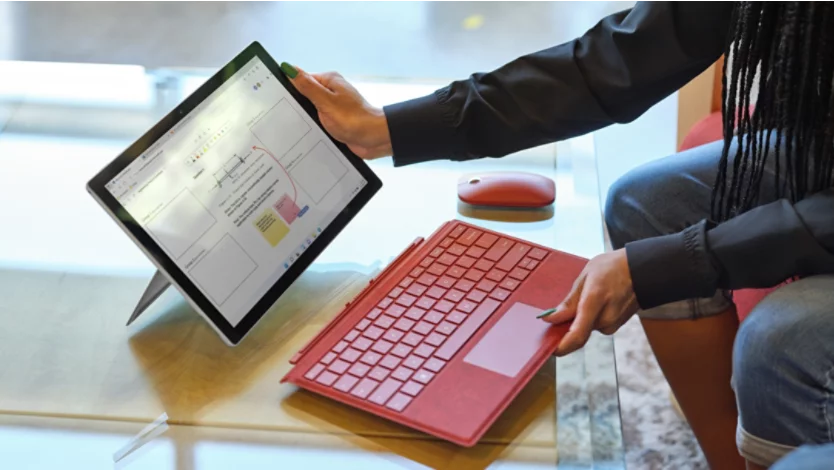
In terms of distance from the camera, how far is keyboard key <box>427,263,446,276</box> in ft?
3.28

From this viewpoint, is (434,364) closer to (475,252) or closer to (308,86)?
(475,252)

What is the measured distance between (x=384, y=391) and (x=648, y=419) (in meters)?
0.74

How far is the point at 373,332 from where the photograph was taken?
2.99 ft

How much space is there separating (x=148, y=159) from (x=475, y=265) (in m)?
0.34

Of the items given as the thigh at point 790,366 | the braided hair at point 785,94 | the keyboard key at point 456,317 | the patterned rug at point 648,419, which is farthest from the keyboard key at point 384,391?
the patterned rug at point 648,419

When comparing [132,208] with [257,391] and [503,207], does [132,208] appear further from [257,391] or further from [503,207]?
[503,207]

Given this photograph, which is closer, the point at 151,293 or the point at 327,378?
the point at 327,378

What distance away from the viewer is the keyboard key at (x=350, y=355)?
0.88 metres

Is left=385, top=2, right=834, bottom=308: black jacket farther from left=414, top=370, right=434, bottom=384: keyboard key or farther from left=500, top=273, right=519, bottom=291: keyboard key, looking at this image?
left=414, top=370, right=434, bottom=384: keyboard key

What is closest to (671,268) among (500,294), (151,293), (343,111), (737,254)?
(737,254)

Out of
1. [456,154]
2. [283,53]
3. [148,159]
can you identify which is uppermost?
[148,159]

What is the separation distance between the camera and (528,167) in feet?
4.17

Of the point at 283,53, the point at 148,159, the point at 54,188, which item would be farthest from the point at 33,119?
the point at 283,53

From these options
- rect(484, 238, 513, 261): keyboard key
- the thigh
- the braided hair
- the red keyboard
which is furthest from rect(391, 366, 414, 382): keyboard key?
the braided hair
